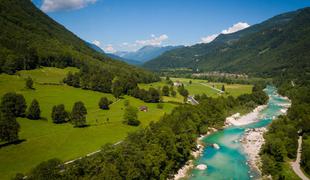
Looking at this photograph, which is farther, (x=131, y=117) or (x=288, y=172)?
(x=131, y=117)

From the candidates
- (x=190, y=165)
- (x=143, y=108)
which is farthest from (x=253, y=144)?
(x=143, y=108)

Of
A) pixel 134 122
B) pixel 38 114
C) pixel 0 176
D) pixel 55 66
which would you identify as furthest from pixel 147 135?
pixel 55 66

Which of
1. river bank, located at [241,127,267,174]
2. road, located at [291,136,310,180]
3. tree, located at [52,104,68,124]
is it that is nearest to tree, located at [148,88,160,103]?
river bank, located at [241,127,267,174]

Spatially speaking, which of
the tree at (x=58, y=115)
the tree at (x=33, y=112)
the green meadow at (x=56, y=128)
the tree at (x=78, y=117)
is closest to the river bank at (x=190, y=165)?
the green meadow at (x=56, y=128)

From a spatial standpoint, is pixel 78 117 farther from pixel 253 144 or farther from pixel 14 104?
pixel 253 144

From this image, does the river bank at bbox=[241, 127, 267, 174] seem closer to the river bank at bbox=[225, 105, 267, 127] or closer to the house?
the river bank at bbox=[225, 105, 267, 127]

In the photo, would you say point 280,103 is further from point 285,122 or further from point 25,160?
point 25,160
